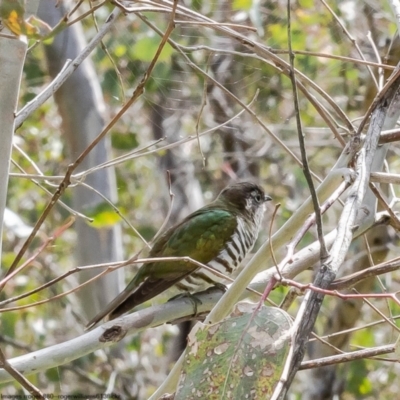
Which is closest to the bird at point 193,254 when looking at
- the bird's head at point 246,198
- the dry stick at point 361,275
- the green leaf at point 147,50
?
the bird's head at point 246,198

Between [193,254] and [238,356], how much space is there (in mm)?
2197

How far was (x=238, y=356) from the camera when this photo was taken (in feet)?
3.77

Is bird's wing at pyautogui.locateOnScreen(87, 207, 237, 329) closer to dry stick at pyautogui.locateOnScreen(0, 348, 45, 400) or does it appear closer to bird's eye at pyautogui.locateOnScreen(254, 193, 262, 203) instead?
bird's eye at pyautogui.locateOnScreen(254, 193, 262, 203)

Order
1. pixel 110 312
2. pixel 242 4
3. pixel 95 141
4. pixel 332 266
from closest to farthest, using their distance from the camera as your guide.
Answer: pixel 332 266, pixel 95 141, pixel 110 312, pixel 242 4

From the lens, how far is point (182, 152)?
649 centimetres

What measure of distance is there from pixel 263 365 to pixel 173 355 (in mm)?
4650

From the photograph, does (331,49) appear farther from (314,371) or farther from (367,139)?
(367,139)

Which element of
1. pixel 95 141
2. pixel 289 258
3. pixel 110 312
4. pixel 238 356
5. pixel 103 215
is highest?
pixel 95 141

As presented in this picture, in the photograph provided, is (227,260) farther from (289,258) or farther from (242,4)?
(289,258)

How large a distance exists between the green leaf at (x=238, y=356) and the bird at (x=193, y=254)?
175 cm

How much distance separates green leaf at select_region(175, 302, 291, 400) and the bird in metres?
1.75

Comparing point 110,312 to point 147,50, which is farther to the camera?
point 147,50

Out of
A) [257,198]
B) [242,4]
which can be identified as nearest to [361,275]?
[242,4]

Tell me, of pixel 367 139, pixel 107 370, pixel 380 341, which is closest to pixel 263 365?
pixel 367 139
